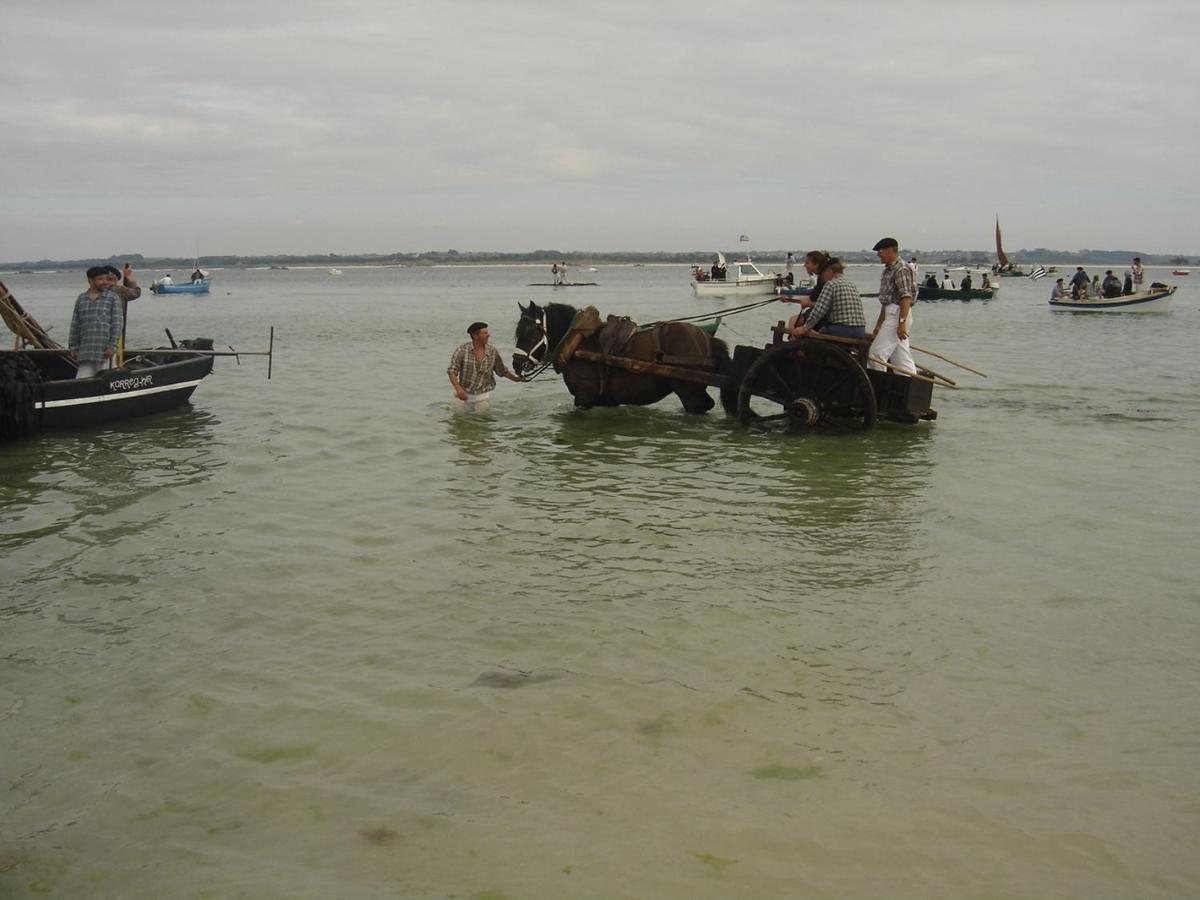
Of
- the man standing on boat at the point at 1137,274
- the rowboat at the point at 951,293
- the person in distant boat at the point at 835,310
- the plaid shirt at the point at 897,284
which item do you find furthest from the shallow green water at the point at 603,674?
the rowboat at the point at 951,293

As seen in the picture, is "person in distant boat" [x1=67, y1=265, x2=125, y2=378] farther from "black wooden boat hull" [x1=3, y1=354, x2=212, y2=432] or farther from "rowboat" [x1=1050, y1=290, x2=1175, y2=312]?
"rowboat" [x1=1050, y1=290, x2=1175, y2=312]

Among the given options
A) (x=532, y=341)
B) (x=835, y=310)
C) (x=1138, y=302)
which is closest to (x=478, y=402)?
(x=532, y=341)

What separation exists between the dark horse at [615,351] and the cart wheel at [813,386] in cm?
87

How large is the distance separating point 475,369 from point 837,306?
5.08 meters

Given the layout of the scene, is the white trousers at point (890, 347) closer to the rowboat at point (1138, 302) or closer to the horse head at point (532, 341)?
the horse head at point (532, 341)

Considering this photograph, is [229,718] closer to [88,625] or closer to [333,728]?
[333,728]

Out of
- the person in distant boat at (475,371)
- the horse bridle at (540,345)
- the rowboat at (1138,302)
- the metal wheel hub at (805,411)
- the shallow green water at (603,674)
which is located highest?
the rowboat at (1138,302)

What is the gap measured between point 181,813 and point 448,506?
531 centimetres

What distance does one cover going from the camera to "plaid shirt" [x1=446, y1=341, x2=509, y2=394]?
1398cm

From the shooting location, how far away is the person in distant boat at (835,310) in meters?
12.0

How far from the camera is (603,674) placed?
5.43m

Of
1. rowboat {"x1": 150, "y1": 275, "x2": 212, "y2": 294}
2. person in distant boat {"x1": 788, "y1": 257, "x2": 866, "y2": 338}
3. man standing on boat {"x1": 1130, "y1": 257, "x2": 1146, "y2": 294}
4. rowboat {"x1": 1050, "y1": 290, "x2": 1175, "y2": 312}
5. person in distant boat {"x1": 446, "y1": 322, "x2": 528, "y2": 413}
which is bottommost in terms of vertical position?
person in distant boat {"x1": 446, "y1": 322, "x2": 528, "y2": 413}

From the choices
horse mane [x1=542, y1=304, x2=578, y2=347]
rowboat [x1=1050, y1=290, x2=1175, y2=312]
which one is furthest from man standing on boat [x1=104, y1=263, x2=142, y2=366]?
rowboat [x1=1050, y1=290, x2=1175, y2=312]

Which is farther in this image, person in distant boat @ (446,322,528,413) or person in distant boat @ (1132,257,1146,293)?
person in distant boat @ (1132,257,1146,293)
